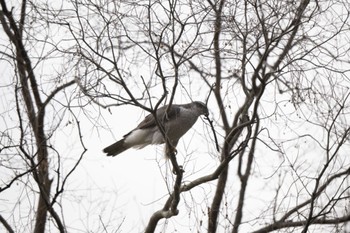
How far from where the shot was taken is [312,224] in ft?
20.9

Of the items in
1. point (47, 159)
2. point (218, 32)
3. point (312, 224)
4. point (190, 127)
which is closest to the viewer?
point (312, 224)

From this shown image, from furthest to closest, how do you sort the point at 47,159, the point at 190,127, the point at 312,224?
the point at 190,127, the point at 47,159, the point at 312,224

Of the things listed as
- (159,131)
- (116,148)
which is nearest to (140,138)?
(116,148)

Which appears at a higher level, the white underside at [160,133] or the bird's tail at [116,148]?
the bird's tail at [116,148]

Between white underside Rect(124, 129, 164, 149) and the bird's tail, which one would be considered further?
the bird's tail

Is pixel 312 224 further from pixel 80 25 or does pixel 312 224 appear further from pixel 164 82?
pixel 80 25

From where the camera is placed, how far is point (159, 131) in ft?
27.0

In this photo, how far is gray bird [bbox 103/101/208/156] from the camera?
8.36m

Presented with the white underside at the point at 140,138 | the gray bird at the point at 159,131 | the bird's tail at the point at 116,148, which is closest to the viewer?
the gray bird at the point at 159,131

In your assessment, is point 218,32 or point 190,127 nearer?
point 218,32

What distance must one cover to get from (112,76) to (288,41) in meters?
2.18

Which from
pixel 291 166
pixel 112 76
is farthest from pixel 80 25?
pixel 291 166

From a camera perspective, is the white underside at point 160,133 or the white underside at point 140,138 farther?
the white underside at point 140,138

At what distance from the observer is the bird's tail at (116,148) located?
30.4ft
